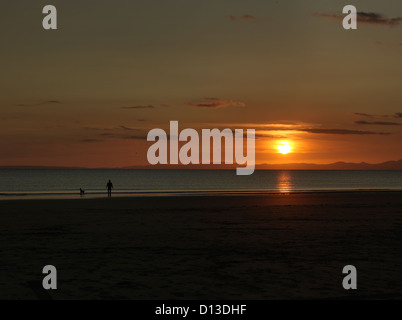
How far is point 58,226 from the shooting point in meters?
28.0

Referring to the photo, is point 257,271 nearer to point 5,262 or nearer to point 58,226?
point 5,262

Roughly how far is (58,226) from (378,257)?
54.4 feet

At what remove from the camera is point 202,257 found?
17.6 meters

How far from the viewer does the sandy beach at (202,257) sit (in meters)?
12.8

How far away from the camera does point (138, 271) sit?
15094mm

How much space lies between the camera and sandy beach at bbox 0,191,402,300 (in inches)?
502
